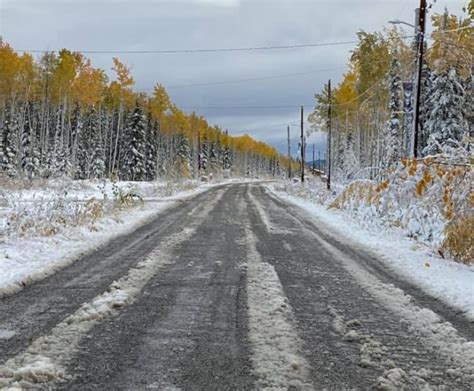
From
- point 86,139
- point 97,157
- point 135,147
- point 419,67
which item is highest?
point 86,139

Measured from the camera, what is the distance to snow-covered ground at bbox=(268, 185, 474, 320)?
232 inches

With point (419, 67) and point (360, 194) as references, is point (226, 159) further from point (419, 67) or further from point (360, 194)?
point (419, 67)

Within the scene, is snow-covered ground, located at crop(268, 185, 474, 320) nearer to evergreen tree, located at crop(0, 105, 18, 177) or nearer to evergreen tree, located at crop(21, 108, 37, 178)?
evergreen tree, located at crop(0, 105, 18, 177)

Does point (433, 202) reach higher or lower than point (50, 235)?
higher

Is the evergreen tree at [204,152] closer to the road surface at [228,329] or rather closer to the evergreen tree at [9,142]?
the evergreen tree at [9,142]

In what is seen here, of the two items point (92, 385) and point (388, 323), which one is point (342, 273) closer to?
point (388, 323)

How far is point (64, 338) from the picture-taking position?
3.92m

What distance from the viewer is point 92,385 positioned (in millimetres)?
Answer: 3059

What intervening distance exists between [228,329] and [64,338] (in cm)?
135

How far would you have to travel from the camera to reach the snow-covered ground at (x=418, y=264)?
5.89 m

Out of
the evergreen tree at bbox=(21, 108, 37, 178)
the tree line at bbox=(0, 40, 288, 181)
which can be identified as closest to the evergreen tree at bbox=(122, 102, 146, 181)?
the tree line at bbox=(0, 40, 288, 181)

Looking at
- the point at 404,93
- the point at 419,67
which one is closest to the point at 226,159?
the point at 404,93

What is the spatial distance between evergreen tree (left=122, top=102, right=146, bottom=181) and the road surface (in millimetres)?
48712

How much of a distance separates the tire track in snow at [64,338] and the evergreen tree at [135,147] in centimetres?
4968
